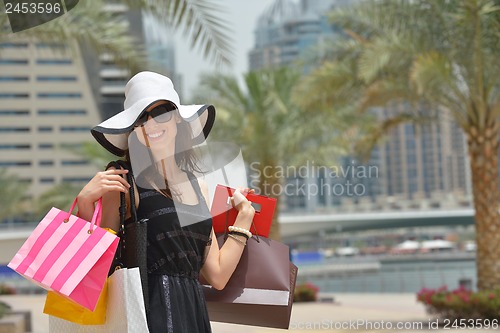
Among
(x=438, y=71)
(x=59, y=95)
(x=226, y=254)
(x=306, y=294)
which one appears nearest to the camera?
(x=226, y=254)

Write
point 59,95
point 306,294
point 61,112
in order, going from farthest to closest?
point 61,112 → point 59,95 → point 306,294

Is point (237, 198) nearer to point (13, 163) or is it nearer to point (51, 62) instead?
point (51, 62)

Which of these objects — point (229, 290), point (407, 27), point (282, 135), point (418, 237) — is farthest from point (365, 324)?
point (418, 237)

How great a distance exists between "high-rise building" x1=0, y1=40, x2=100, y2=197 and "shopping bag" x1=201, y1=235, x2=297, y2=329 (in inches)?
3838

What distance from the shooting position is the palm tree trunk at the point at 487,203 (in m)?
13.4

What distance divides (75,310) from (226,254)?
1.63 feet

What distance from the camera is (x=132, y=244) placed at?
2283mm

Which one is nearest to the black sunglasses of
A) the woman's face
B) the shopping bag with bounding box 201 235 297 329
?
the woman's face

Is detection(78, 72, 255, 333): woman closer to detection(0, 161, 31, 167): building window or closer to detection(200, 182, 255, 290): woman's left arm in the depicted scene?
detection(200, 182, 255, 290): woman's left arm

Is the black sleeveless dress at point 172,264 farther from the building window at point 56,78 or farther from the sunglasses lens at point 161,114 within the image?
the building window at point 56,78

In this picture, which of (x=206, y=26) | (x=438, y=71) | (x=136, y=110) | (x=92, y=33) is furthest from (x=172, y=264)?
(x=438, y=71)

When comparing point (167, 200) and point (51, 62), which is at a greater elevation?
point (167, 200)

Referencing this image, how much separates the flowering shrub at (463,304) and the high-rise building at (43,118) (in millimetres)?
87522

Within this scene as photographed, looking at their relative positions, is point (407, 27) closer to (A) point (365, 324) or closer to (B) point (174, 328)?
(A) point (365, 324)
